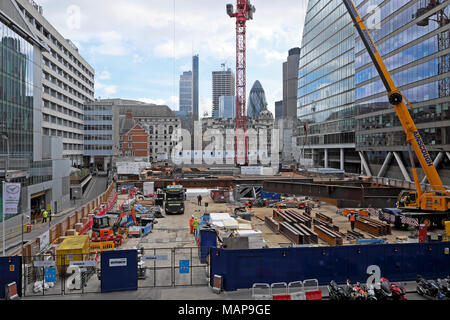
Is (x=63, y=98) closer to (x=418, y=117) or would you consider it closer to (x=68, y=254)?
(x=68, y=254)

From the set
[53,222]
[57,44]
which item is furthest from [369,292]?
[57,44]

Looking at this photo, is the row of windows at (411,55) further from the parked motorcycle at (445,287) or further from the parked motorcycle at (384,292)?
the parked motorcycle at (384,292)

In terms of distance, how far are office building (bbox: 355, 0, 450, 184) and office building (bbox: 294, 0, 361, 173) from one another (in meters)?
9.49

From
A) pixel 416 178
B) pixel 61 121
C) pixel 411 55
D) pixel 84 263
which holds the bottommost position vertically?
pixel 84 263

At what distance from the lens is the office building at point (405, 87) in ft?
112

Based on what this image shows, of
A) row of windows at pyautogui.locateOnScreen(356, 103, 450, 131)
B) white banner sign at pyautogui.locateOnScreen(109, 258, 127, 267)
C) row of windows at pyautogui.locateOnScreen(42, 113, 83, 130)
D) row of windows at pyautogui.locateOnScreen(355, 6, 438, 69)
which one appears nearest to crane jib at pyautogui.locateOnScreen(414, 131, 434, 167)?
row of windows at pyautogui.locateOnScreen(356, 103, 450, 131)

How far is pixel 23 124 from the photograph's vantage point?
96.6 feet

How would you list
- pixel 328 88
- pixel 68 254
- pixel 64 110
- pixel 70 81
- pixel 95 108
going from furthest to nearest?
pixel 95 108, pixel 328 88, pixel 70 81, pixel 64 110, pixel 68 254

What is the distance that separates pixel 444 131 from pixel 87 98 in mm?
75322

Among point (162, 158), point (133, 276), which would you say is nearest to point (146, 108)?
point (162, 158)

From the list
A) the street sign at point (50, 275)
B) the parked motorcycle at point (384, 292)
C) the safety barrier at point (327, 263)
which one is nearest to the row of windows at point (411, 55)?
the safety barrier at point (327, 263)

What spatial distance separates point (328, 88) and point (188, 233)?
5714 cm
